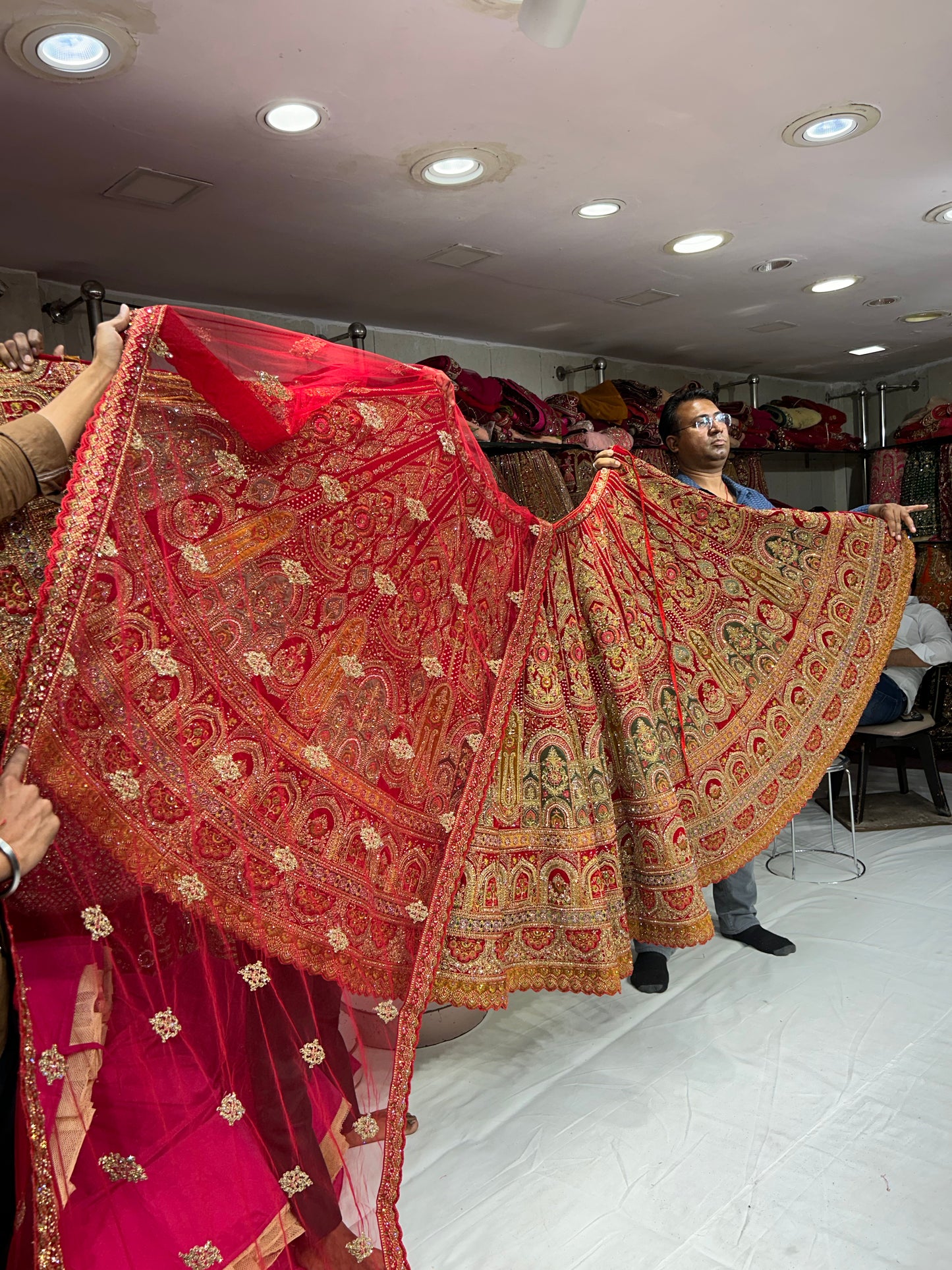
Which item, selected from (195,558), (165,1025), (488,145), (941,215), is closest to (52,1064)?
(165,1025)

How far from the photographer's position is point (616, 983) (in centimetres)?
180

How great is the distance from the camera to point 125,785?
1.13m

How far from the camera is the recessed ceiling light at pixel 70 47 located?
1.72 metres

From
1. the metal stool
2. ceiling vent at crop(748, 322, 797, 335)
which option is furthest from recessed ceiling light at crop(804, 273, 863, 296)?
the metal stool

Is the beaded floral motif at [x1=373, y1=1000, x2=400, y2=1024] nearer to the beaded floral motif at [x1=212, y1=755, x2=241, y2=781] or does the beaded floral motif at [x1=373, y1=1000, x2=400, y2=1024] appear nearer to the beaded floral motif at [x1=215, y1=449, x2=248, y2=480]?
the beaded floral motif at [x1=212, y1=755, x2=241, y2=781]

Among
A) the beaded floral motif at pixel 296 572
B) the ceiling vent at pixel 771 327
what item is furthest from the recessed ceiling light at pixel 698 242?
the beaded floral motif at pixel 296 572

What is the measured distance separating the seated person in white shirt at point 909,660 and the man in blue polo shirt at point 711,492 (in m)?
1.41

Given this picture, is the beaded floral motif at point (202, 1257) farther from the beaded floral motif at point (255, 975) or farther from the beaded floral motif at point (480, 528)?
the beaded floral motif at point (480, 528)

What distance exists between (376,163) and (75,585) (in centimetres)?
183

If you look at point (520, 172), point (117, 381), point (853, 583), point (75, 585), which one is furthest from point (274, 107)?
point (853, 583)

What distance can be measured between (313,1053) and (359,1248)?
254 mm

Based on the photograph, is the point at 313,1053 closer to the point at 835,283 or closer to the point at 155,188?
the point at 155,188

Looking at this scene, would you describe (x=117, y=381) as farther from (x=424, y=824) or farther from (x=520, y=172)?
(x=520, y=172)

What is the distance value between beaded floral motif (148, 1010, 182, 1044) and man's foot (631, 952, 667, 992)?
1639 mm
